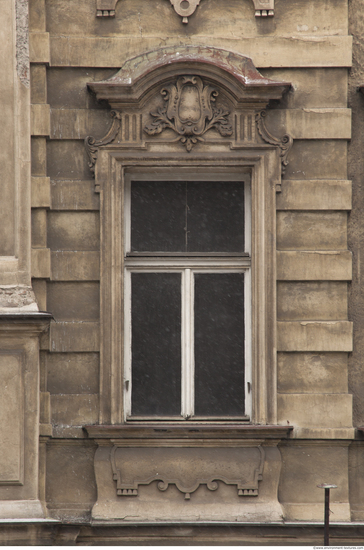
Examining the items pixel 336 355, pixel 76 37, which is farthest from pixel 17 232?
pixel 336 355

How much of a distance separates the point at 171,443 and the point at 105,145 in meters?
2.46

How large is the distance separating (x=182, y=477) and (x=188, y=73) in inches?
128

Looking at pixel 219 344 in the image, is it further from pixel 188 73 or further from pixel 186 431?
pixel 188 73

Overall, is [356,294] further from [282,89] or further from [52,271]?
[52,271]

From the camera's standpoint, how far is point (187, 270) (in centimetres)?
634

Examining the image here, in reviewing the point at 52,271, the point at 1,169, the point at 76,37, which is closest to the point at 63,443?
the point at 52,271

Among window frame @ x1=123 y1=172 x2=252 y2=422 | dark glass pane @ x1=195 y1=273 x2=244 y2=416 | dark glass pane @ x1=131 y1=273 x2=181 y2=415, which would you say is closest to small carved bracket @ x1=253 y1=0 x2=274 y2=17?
window frame @ x1=123 y1=172 x2=252 y2=422

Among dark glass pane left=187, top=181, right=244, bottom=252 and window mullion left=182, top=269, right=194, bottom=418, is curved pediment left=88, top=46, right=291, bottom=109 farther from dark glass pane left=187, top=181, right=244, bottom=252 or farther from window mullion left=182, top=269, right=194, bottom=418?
window mullion left=182, top=269, right=194, bottom=418

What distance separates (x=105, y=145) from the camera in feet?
20.3

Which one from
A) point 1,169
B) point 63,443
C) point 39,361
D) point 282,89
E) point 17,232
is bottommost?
point 63,443

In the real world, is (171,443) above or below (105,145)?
below

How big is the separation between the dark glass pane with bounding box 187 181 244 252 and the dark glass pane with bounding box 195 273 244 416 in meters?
0.26

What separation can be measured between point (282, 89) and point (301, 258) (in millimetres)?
1376

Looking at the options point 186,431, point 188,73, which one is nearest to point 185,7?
point 188,73
